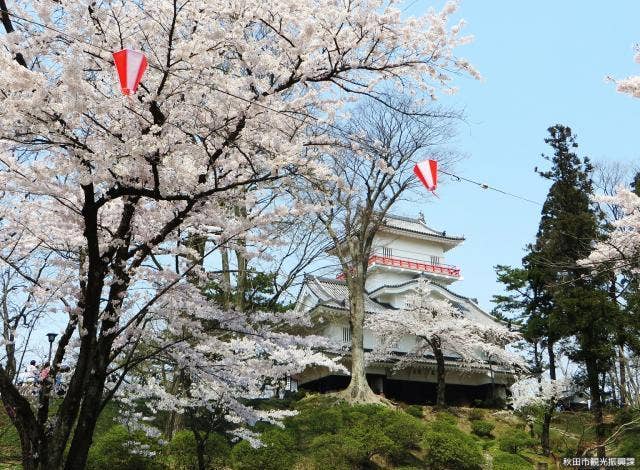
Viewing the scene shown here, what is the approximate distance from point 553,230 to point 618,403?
1073 cm

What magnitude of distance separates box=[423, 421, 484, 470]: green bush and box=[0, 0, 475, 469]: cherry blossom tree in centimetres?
986

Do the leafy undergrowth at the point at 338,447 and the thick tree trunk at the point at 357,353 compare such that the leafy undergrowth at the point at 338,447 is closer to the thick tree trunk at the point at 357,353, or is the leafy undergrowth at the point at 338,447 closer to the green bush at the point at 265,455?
Result: the green bush at the point at 265,455

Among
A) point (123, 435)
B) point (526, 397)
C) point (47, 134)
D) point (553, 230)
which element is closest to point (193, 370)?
point (47, 134)

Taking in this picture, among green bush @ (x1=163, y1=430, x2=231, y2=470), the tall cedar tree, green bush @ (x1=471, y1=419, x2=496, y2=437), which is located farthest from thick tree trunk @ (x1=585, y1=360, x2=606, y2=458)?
green bush @ (x1=163, y1=430, x2=231, y2=470)

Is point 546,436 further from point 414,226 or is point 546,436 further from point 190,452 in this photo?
point 414,226

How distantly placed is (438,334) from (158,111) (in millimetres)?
20887

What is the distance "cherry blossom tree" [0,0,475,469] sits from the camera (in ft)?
15.5

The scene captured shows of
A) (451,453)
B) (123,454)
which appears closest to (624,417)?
(451,453)

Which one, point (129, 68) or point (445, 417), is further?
point (445, 417)

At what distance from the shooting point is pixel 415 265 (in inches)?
1241

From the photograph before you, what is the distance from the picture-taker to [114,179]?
195 inches

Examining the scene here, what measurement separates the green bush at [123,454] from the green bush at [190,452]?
0.95 feet

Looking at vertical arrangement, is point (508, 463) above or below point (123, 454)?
below

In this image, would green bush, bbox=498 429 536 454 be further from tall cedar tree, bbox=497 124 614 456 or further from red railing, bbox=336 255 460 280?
red railing, bbox=336 255 460 280
